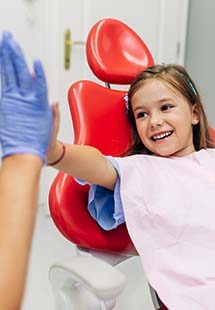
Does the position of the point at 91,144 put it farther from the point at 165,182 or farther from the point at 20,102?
the point at 20,102

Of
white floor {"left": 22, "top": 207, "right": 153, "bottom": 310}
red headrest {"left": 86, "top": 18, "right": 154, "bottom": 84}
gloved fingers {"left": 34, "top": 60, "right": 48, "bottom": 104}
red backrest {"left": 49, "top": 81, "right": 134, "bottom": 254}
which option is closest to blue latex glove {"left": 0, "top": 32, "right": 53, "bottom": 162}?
gloved fingers {"left": 34, "top": 60, "right": 48, "bottom": 104}

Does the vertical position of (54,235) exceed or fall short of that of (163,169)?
it falls short

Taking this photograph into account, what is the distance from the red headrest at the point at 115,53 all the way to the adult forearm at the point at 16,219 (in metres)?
0.76

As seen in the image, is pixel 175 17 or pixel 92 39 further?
pixel 175 17

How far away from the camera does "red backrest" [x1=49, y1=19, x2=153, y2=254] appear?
1061 millimetres

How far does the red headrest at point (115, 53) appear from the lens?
1.28 metres

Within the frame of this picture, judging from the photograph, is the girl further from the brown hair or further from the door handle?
the door handle

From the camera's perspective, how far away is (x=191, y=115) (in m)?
1.22

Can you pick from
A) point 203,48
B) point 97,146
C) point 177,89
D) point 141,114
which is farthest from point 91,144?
point 203,48

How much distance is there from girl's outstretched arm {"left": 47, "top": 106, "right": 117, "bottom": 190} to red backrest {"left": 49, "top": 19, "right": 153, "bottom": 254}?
0.34ft

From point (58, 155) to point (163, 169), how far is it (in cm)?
35

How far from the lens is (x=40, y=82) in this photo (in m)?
0.59

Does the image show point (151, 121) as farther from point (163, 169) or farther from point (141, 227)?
point (141, 227)

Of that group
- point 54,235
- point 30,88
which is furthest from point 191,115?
point 54,235
